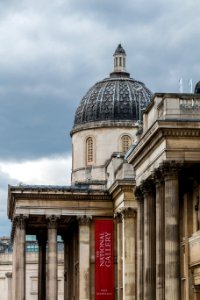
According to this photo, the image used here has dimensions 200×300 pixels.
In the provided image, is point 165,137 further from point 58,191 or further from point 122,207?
point 58,191

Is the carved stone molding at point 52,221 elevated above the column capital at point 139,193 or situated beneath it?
elevated above

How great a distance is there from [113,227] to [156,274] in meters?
30.7

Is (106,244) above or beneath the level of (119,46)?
beneath

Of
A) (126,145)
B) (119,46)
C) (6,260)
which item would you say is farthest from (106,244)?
(6,260)

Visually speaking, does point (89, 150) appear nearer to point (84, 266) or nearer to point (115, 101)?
point (115, 101)

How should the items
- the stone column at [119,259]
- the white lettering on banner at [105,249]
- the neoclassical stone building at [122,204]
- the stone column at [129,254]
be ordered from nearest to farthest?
1. the neoclassical stone building at [122,204]
2. the stone column at [129,254]
3. the stone column at [119,259]
4. the white lettering on banner at [105,249]

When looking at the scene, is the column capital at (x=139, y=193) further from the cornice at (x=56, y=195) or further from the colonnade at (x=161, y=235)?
the cornice at (x=56, y=195)

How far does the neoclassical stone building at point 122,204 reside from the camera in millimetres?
65312

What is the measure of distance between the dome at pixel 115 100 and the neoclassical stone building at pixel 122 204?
0.33ft

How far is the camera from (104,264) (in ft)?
324

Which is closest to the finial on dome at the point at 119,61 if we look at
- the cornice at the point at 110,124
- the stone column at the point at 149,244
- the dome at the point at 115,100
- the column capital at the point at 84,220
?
the dome at the point at 115,100

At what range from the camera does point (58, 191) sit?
329 feet

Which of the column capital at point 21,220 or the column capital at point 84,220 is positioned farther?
the column capital at point 84,220

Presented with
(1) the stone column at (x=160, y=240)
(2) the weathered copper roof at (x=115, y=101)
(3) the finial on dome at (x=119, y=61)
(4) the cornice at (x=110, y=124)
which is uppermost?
(3) the finial on dome at (x=119, y=61)
